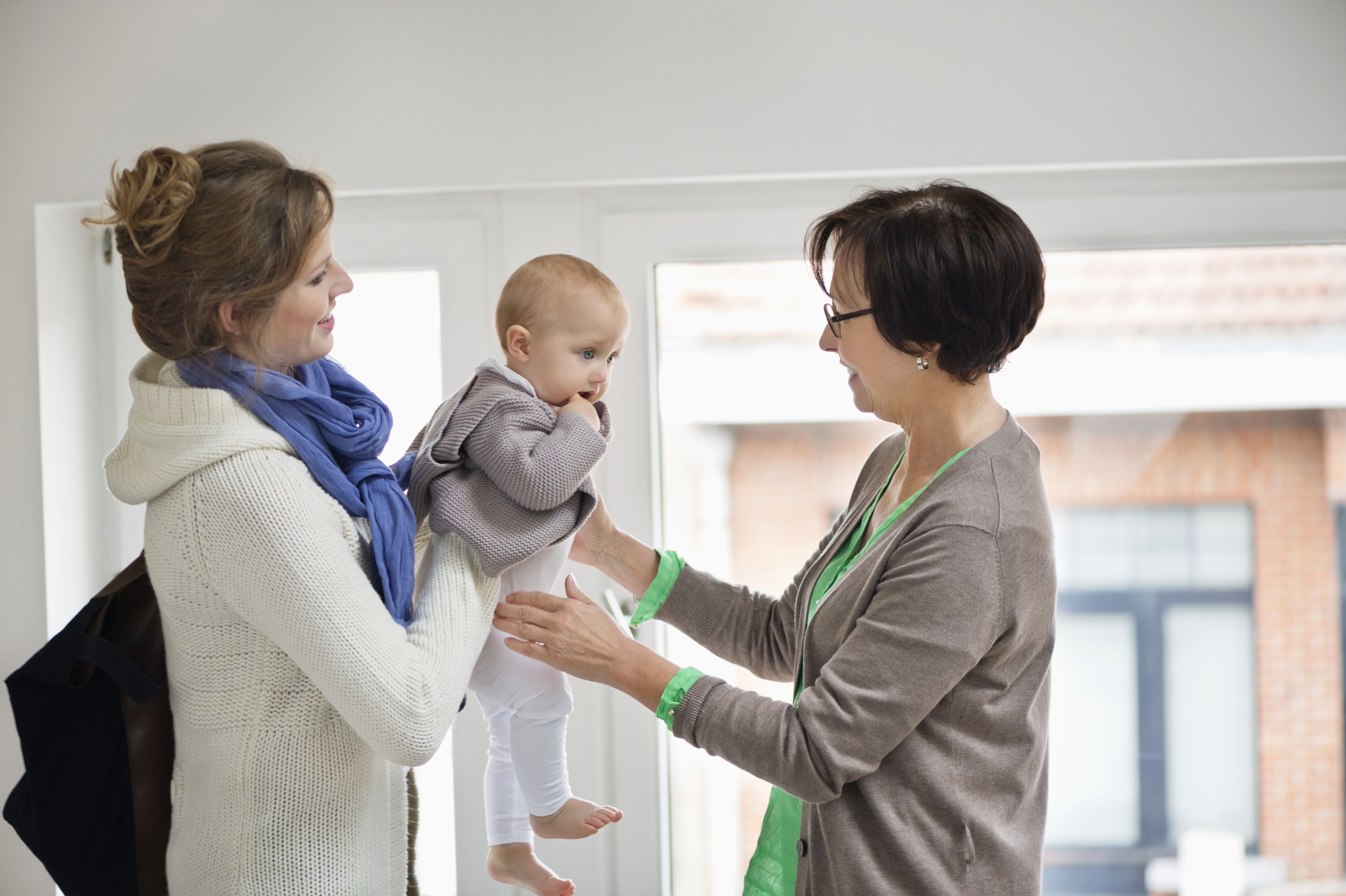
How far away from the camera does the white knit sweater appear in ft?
3.30

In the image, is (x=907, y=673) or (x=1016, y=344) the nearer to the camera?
(x=907, y=673)

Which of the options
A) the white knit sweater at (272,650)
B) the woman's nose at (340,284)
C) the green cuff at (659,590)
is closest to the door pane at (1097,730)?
the green cuff at (659,590)

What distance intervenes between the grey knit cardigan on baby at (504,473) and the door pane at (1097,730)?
1304 mm

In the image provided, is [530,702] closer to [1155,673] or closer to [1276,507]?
[1155,673]

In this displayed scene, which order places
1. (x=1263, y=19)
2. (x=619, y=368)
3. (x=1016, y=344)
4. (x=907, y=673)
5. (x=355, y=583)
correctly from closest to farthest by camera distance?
1. (x=355, y=583)
2. (x=907, y=673)
3. (x=1016, y=344)
4. (x=1263, y=19)
5. (x=619, y=368)

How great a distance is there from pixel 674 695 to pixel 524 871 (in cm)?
44

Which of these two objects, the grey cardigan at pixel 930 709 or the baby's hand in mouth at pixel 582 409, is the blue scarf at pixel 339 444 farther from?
the grey cardigan at pixel 930 709

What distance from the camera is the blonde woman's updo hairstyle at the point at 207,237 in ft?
3.26

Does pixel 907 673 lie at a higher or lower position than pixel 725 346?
lower

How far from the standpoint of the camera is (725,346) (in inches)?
81.7

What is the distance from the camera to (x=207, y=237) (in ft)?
3.30

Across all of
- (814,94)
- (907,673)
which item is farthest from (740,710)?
(814,94)

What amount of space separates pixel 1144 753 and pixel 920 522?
126cm

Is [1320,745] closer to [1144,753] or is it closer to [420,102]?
[1144,753]
